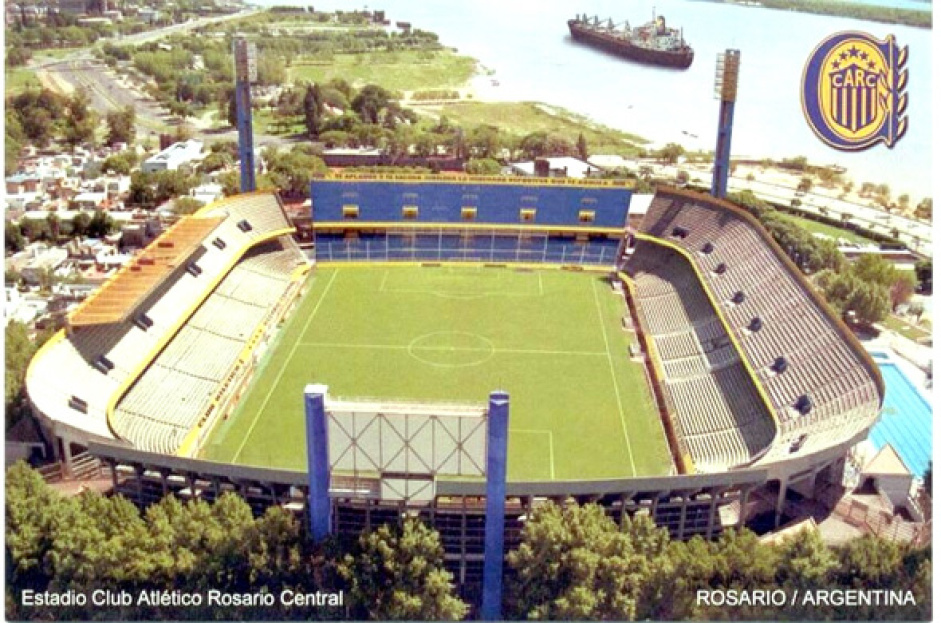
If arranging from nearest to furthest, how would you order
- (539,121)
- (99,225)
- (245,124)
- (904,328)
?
(904,328)
(245,124)
(99,225)
(539,121)

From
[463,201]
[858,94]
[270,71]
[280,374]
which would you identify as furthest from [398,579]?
Answer: [270,71]

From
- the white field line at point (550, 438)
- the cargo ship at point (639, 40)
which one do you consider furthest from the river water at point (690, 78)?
the white field line at point (550, 438)

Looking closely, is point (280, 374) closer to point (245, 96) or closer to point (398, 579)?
point (398, 579)

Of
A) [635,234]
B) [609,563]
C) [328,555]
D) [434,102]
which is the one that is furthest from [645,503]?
[434,102]

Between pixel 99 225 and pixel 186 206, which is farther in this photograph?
pixel 186 206

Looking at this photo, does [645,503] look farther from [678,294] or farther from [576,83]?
[576,83]

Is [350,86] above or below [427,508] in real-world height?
above

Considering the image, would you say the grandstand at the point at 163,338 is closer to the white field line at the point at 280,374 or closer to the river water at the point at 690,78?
the white field line at the point at 280,374

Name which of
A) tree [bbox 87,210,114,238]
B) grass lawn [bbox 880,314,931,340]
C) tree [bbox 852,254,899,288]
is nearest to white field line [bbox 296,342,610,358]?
grass lawn [bbox 880,314,931,340]
